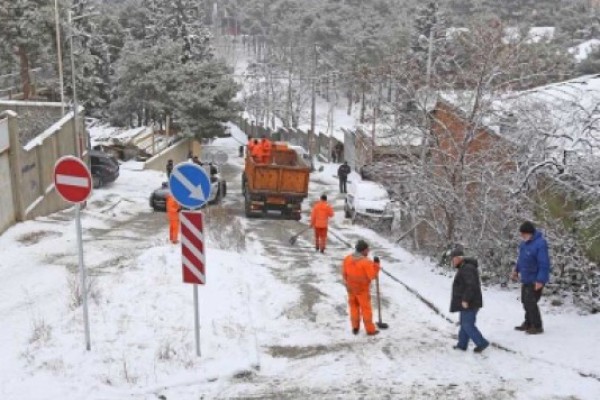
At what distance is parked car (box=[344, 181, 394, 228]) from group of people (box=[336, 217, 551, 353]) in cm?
1435

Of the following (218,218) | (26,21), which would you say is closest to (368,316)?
(218,218)

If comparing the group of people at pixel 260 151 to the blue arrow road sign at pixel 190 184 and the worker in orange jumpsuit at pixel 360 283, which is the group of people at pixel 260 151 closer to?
the worker in orange jumpsuit at pixel 360 283

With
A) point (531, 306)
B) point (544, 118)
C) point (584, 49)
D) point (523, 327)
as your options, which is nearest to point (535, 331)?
point (523, 327)

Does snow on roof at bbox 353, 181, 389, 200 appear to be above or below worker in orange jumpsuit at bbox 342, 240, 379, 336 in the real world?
below

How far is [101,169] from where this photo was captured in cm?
2950

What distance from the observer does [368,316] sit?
9.32 meters

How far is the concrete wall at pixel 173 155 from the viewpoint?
40.9m

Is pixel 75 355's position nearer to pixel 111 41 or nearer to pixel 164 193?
pixel 164 193

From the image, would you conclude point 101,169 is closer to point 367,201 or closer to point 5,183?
point 5,183

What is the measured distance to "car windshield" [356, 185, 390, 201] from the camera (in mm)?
25234

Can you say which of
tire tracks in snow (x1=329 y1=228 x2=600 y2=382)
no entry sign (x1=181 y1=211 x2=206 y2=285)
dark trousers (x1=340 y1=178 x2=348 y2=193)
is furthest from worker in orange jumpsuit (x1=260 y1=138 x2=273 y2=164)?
no entry sign (x1=181 y1=211 x2=206 y2=285)

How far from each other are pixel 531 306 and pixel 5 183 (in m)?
14.1

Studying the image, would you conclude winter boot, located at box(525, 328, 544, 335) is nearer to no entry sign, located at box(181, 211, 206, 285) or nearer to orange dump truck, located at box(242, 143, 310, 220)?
no entry sign, located at box(181, 211, 206, 285)

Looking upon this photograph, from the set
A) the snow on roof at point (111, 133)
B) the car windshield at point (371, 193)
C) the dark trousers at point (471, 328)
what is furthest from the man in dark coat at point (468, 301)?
the snow on roof at point (111, 133)
